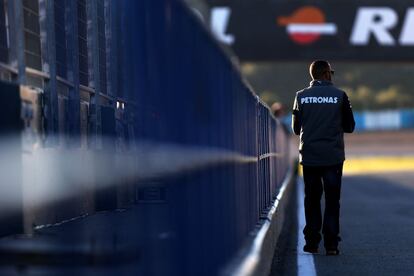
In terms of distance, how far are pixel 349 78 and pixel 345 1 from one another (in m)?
69.0

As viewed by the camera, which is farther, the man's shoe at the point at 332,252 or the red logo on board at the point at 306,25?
the red logo on board at the point at 306,25

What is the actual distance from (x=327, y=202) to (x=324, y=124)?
0.77m

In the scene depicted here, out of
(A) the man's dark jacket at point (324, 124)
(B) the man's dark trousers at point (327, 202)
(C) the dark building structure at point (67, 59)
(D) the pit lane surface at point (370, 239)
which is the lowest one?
(D) the pit lane surface at point (370, 239)

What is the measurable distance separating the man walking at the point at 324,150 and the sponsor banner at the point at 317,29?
24434 millimetres

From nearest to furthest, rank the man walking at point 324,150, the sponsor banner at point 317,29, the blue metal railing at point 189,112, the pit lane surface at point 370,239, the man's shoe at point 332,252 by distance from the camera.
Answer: the blue metal railing at point 189,112 < the pit lane surface at point 370,239 < the man walking at point 324,150 < the man's shoe at point 332,252 < the sponsor banner at point 317,29

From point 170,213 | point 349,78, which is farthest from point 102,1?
point 349,78

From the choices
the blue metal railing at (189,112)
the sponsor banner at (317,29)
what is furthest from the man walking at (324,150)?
the sponsor banner at (317,29)

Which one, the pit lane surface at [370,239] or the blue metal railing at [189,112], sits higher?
the blue metal railing at [189,112]

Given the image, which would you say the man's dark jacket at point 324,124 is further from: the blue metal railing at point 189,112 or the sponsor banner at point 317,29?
the sponsor banner at point 317,29

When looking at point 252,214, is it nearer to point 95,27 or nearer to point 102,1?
point 95,27

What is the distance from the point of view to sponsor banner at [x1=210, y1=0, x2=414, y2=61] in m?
33.5

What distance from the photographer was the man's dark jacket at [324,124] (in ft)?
29.0

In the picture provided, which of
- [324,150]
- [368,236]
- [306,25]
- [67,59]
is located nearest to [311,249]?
[324,150]

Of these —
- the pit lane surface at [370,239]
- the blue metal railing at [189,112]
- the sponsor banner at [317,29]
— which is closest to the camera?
the blue metal railing at [189,112]
